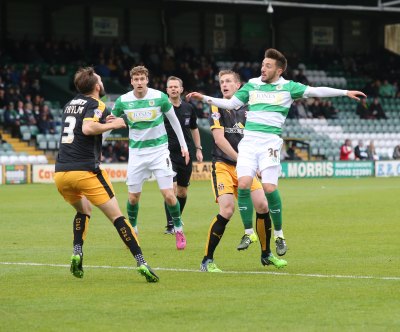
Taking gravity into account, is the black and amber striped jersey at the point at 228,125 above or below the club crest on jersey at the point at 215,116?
below

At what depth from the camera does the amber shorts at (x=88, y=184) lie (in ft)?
31.8

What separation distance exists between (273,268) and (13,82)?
2823 cm

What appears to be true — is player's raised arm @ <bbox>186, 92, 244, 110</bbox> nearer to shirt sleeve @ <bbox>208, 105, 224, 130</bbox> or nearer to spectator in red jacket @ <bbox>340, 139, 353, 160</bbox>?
shirt sleeve @ <bbox>208, 105, 224, 130</bbox>

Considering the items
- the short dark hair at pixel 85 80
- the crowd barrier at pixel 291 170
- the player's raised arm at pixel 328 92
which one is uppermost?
the short dark hair at pixel 85 80

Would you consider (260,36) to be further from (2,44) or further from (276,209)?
(276,209)

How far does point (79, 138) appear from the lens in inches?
384

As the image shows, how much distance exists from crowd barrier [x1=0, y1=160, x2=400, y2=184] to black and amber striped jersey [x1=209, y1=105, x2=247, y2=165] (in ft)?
69.7

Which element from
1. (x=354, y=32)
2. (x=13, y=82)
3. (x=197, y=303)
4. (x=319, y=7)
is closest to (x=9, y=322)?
(x=197, y=303)

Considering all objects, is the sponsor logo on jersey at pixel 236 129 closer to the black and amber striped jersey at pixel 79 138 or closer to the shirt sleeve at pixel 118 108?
the shirt sleeve at pixel 118 108

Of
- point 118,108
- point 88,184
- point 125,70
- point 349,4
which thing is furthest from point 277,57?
point 349,4

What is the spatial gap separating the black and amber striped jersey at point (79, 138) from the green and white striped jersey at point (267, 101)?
173cm

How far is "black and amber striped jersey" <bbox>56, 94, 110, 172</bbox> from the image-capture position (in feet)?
31.9

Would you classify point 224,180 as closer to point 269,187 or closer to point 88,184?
point 269,187

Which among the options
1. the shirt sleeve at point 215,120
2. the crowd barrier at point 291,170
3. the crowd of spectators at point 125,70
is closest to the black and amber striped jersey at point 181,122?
the shirt sleeve at point 215,120
